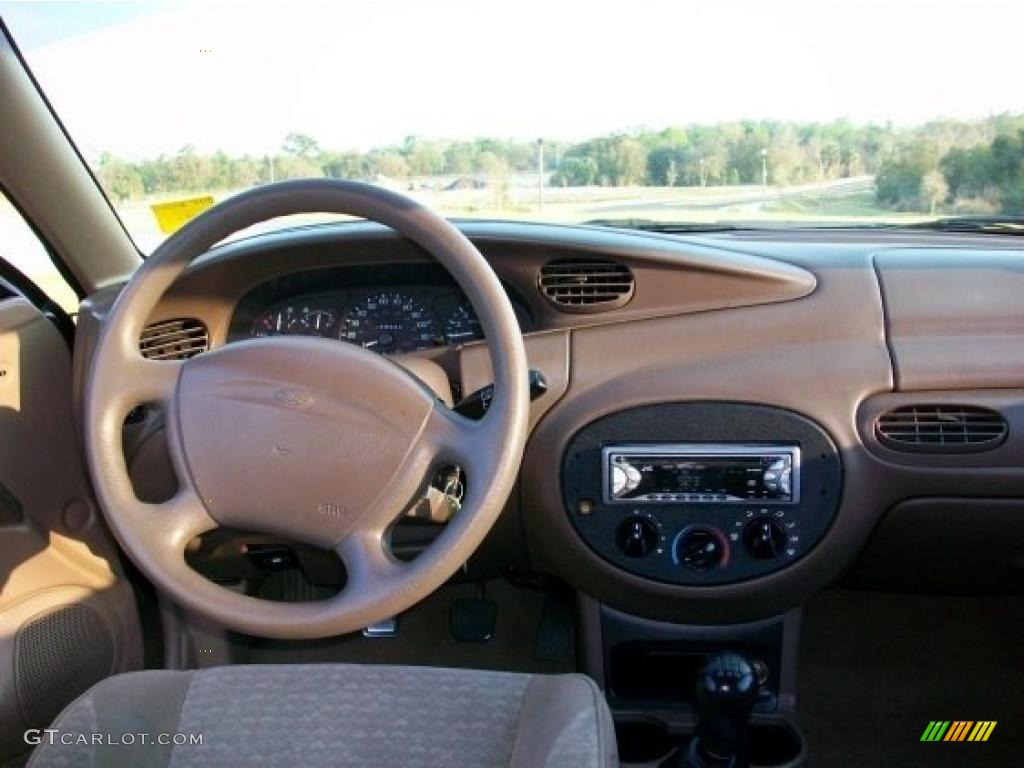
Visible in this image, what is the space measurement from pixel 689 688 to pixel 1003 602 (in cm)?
89

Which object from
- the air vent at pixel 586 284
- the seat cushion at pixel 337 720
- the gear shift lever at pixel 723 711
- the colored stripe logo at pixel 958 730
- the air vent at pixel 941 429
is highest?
the air vent at pixel 586 284

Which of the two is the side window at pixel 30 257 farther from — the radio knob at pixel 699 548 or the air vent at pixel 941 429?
the air vent at pixel 941 429

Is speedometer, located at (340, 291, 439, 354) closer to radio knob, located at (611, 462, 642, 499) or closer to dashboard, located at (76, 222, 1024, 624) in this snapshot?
dashboard, located at (76, 222, 1024, 624)

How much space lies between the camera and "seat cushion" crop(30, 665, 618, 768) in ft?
5.47

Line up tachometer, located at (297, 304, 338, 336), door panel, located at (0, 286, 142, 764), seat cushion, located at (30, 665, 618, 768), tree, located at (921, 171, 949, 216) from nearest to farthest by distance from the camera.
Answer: seat cushion, located at (30, 665, 618, 768)
tree, located at (921, 171, 949, 216)
door panel, located at (0, 286, 142, 764)
tachometer, located at (297, 304, 338, 336)

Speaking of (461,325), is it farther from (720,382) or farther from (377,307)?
(720,382)

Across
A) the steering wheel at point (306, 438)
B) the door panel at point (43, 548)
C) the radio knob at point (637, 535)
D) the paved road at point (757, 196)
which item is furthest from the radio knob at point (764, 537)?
the door panel at point (43, 548)

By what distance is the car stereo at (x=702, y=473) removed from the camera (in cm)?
238

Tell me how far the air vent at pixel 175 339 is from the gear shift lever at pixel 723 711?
4.28ft

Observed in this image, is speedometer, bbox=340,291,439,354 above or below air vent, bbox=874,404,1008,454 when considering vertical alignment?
above

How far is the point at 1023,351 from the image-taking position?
2361mm

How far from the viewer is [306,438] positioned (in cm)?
184

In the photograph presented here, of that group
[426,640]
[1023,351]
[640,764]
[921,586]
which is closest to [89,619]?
[426,640]

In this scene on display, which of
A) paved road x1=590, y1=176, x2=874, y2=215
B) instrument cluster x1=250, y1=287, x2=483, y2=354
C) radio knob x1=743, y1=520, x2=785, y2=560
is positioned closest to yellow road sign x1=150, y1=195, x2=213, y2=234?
instrument cluster x1=250, y1=287, x2=483, y2=354
